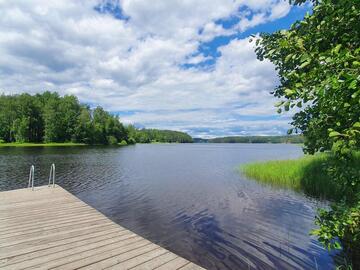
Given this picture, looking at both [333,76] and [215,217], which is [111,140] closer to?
[215,217]

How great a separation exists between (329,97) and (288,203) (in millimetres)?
12499

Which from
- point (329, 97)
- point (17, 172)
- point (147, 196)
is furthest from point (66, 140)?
point (329, 97)

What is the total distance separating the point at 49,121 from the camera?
7944 cm

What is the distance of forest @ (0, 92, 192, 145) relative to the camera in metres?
75.6

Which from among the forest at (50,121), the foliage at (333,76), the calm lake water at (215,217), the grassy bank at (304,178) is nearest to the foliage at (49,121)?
the forest at (50,121)

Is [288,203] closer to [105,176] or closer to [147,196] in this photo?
[147,196]

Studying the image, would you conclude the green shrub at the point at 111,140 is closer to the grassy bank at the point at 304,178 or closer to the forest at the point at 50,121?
the forest at the point at 50,121

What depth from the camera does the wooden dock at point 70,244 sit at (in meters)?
4.70

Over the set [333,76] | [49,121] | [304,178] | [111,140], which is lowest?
[304,178]

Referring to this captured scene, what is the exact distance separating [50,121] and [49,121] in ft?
1.00

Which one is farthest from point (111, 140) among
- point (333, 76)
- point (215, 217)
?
point (333, 76)

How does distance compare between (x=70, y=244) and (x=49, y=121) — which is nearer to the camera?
(x=70, y=244)

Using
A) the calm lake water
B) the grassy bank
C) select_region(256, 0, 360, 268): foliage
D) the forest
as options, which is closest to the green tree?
the forest

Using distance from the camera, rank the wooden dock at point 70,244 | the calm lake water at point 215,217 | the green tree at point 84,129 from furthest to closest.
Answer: the green tree at point 84,129 → the calm lake water at point 215,217 → the wooden dock at point 70,244
